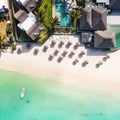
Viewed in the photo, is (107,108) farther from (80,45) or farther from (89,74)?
(80,45)

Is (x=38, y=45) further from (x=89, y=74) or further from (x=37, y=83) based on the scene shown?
(x=89, y=74)

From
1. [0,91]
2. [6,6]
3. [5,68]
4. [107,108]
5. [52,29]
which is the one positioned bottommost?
[107,108]

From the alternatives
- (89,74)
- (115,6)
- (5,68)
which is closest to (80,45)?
(89,74)

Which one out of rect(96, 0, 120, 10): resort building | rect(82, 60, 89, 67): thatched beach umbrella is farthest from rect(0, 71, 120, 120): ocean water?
rect(96, 0, 120, 10): resort building

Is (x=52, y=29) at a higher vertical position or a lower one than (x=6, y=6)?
lower

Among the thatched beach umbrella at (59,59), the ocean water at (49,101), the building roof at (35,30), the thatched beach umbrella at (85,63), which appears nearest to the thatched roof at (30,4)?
the building roof at (35,30)

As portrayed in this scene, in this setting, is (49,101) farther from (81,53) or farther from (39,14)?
(39,14)

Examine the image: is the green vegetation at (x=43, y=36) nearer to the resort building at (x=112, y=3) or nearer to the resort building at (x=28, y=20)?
the resort building at (x=28, y=20)
